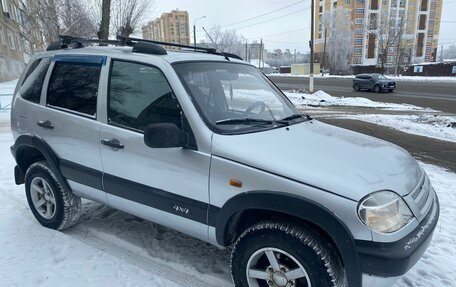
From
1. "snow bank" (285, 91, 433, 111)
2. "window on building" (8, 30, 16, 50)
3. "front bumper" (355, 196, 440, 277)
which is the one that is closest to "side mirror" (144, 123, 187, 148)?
"front bumper" (355, 196, 440, 277)

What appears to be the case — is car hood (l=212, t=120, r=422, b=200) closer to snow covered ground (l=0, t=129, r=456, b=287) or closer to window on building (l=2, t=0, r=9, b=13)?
snow covered ground (l=0, t=129, r=456, b=287)

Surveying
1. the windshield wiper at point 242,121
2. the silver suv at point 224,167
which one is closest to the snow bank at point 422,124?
the silver suv at point 224,167

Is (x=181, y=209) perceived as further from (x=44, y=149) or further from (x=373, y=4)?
(x=373, y=4)

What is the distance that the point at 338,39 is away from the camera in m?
77.6

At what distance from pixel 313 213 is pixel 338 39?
82.1 meters

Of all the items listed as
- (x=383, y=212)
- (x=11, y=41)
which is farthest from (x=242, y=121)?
(x=11, y=41)

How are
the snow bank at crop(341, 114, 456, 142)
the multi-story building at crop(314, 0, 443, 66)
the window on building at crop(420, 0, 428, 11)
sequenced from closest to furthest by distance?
the snow bank at crop(341, 114, 456, 142) → the multi-story building at crop(314, 0, 443, 66) → the window on building at crop(420, 0, 428, 11)

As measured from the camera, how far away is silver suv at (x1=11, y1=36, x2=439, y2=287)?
221 cm

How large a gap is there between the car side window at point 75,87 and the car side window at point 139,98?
0.24 metres

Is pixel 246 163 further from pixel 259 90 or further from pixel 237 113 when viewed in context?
pixel 259 90

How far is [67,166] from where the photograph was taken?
11.7ft

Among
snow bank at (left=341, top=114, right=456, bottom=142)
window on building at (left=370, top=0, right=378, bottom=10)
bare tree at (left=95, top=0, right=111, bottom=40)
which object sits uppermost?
window on building at (left=370, top=0, right=378, bottom=10)

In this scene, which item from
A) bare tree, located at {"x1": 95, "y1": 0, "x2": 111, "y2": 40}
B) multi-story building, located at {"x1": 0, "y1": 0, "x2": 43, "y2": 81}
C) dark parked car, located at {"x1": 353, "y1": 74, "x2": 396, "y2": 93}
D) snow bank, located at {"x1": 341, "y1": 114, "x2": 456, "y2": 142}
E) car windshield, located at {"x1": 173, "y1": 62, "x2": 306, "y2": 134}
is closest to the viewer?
car windshield, located at {"x1": 173, "y1": 62, "x2": 306, "y2": 134}

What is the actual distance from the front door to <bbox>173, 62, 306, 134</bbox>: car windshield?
0.21 metres
